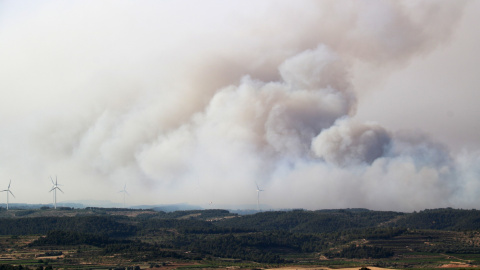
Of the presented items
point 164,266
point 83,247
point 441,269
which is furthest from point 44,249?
point 441,269

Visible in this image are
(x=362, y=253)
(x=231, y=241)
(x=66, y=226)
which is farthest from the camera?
(x=66, y=226)

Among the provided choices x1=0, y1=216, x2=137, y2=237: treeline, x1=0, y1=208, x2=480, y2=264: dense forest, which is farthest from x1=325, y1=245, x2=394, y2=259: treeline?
x1=0, y1=216, x2=137, y2=237: treeline

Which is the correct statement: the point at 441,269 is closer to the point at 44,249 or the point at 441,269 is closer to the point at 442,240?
the point at 442,240

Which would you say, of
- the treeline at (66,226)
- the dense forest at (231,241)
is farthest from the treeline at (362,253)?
the treeline at (66,226)

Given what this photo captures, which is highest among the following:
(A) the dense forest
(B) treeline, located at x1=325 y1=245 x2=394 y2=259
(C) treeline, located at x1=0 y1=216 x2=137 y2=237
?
(C) treeline, located at x1=0 y1=216 x2=137 y2=237

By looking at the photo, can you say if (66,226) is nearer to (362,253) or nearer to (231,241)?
(231,241)

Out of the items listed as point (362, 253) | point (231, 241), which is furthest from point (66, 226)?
point (362, 253)

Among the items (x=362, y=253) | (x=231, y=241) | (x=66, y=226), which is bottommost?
(x=362, y=253)

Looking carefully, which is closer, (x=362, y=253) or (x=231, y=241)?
(x=362, y=253)

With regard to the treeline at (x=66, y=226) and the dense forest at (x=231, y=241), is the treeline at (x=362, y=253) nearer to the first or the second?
the dense forest at (x=231, y=241)

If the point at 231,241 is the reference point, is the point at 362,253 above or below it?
below

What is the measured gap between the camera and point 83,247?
458 feet

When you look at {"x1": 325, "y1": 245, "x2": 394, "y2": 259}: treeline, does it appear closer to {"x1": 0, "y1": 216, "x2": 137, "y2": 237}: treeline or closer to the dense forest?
the dense forest

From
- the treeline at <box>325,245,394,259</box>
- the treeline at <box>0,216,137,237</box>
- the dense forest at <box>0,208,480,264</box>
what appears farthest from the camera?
the treeline at <box>0,216,137,237</box>
